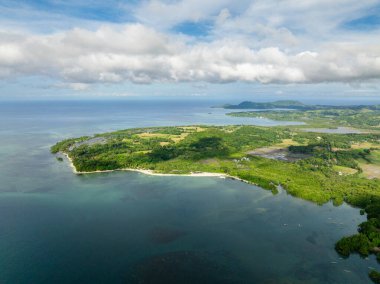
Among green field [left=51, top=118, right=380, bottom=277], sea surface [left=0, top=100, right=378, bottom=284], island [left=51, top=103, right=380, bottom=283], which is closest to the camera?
sea surface [left=0, top=100, right=378, bottom=284]

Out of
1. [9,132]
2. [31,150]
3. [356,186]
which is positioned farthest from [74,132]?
[356,186]

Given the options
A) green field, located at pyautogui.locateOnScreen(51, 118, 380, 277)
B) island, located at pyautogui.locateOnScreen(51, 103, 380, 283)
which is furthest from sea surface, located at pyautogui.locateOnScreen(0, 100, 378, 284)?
green field, located at pyautogui.locateOnScreen(51, 118, 380, 277)

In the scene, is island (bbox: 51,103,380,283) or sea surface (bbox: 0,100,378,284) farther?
island (bbox: 51,103,380,283)

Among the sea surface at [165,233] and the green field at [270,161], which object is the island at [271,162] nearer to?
the green field at [270,161]

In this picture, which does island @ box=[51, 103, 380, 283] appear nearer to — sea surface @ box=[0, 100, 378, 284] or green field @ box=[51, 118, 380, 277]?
green field @ box=[51, 118, 380, 277]

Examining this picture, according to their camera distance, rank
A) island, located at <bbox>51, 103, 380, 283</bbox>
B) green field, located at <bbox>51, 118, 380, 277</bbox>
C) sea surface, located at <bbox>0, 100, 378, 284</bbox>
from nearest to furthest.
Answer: sea surface, located at <bbox>0, 100, 378, 284</bbox>, island, located at <bbox>51, 103, 380, 283</bbox>, green field, located at <bbox>51, 118, 380, 277</bbox>

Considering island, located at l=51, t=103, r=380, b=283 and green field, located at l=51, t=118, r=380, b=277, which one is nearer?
island, located at l=51, t=103, r=380, b=283

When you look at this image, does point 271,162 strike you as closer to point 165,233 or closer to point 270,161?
point 270,161
